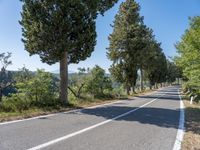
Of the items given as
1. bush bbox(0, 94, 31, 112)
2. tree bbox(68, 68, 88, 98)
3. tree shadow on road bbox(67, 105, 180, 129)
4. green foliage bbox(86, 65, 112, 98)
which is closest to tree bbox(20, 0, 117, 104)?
bush bbox(0, 94, 31, 112)

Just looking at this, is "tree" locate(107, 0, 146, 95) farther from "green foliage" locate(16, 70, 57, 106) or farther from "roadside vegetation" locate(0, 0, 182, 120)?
"green foliage" locate(16, 70, 57, 106)

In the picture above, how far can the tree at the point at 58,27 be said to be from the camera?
56.9ft

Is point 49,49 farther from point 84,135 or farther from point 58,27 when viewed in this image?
point 84,135

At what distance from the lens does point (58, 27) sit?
17.6m

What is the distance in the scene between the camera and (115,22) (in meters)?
45.0

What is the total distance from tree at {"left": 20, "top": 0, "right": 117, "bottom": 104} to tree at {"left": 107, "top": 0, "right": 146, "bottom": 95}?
24071mm

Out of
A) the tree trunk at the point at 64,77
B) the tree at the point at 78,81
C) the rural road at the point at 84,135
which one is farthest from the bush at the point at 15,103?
the tree at the point at 78,81

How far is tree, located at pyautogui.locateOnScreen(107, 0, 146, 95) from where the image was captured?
42531 millimetres

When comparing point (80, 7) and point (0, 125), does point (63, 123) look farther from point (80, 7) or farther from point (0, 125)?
point (80, 7)

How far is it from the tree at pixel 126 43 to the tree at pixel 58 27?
79.0 ft

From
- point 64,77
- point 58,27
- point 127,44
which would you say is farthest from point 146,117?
point 127,44

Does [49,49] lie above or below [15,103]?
above

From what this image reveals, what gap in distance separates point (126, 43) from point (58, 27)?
25.9 m

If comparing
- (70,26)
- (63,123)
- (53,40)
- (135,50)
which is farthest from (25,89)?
(135,50)
